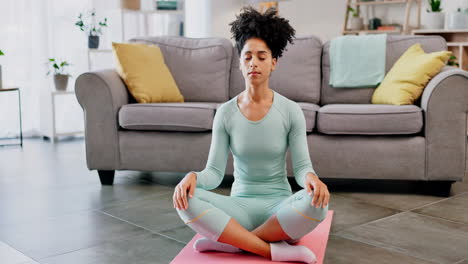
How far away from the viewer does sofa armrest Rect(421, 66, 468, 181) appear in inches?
116

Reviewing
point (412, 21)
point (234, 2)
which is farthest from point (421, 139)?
point (234, 2)

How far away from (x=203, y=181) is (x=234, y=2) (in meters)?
4.95

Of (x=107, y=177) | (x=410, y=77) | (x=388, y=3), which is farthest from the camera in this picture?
(x=388, y=3)

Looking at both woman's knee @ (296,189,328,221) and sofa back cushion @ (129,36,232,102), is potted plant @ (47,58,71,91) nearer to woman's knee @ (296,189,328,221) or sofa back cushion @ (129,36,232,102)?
sofa back cushion @ (129,36,232,102)

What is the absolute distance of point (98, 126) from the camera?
10.8 ft

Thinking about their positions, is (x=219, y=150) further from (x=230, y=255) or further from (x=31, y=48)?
(x=31, y=48)

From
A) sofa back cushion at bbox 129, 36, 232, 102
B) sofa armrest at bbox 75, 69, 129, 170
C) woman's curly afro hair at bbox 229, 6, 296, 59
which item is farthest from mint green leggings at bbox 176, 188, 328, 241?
sofa back cushion at bbox 129, 36, 232, 102

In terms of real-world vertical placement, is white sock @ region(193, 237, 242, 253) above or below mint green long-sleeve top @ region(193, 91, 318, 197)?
below

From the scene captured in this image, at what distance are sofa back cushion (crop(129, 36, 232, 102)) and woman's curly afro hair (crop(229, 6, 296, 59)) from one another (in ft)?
5.52

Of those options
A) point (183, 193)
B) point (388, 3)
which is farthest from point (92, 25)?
point (183, 193)

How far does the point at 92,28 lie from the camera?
5246 mm

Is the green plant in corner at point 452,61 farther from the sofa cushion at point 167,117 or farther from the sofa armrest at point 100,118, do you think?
the sofa armrest at point 100,118

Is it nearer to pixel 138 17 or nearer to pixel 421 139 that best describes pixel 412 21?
pixel 138 17

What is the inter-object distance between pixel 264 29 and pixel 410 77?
150 centimetres
